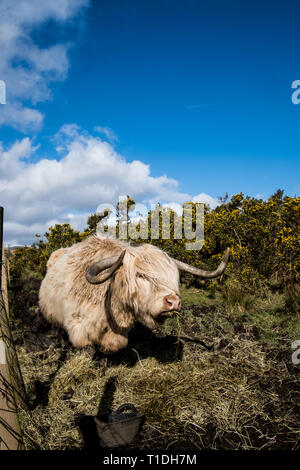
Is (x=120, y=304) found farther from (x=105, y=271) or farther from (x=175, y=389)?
(x=175, y=389)

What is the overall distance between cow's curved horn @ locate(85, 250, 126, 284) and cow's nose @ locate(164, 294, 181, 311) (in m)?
0.75

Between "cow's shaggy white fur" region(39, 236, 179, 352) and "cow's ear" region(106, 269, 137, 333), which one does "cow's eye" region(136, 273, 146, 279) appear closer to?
"cow's shaggy white fur" region(39, 236, 179, 352)

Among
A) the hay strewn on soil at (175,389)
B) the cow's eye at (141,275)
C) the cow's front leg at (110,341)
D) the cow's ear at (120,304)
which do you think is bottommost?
the hay strewn on soil at (175,389)

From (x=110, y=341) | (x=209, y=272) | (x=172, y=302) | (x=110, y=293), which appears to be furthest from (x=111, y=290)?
(x=209, y=272)

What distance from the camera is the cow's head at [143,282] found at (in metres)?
3.44

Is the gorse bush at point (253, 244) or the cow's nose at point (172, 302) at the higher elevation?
the gorse bush at point (253, 244)

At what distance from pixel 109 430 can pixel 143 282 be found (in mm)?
1698

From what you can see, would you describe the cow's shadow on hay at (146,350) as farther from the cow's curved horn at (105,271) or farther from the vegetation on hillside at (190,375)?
the cow's curved horn at (105,271)

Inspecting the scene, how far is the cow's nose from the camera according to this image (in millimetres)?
3309

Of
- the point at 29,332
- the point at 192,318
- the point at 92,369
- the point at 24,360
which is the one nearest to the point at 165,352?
the point at 92,369

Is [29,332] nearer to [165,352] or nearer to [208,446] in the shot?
[165,352]

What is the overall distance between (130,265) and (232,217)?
22.9ft

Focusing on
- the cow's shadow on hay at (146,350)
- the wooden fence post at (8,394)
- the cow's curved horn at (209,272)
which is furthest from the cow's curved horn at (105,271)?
the cow's shadow on hay at (146,350)

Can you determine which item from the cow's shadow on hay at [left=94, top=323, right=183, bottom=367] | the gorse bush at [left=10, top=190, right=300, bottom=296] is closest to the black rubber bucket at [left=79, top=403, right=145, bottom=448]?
the cow's shadow on hay at [left=94, top=323, right=183, bottom=367]
